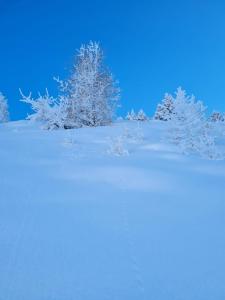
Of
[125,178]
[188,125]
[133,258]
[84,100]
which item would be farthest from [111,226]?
[84,100]

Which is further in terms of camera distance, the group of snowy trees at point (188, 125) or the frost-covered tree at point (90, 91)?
the frost-covered tree at point (90, 91)

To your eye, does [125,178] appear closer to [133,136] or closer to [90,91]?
[133,136]

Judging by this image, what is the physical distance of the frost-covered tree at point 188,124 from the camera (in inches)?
480

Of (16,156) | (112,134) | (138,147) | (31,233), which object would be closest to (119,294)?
(31,233)

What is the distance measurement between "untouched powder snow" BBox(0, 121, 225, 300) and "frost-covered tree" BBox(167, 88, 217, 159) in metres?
1.15

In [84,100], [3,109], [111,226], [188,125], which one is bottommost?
[111,226]

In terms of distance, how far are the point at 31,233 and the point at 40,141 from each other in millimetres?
7669

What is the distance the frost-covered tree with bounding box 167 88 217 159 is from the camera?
1218 cm

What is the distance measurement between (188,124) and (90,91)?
7625 millimetres

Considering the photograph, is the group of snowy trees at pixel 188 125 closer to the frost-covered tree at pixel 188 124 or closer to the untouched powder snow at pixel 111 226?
the frost-covered tree at pixel 188 124

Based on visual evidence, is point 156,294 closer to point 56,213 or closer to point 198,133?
point 56,213

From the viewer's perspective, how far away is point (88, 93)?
753 inches

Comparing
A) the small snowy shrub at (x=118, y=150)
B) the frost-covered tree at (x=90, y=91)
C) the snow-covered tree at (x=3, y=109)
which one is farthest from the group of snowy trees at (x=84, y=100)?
the snow-covered tree at (x=3, y=109)

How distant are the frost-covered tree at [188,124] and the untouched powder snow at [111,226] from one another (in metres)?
1.15
